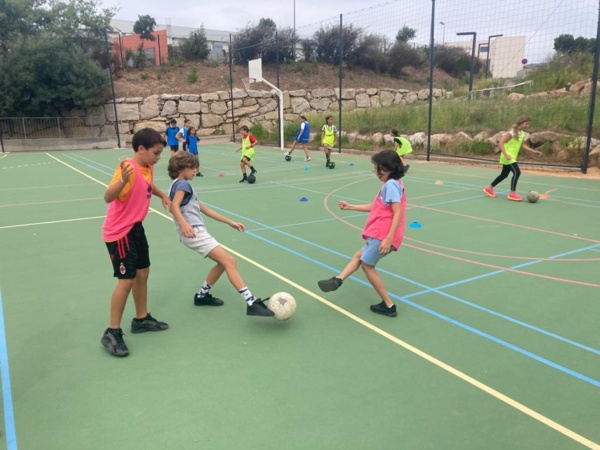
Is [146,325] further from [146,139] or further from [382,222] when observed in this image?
[382,222]

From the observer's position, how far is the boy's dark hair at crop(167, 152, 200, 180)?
3807 millimetres

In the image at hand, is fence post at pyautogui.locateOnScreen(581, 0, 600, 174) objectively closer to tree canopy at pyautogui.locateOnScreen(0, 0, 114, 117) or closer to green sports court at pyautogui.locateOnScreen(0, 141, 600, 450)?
green sports court at pyautogui.locateOnScreen(0, 141, 600, 450)

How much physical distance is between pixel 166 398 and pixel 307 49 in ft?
118

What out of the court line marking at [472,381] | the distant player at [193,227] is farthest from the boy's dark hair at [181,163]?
the court line marking at [472,381]

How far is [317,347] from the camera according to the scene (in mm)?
3521

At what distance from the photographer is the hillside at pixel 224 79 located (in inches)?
1202

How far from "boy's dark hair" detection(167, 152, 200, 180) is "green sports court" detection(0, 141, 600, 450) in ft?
4.06

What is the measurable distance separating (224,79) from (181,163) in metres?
30.4

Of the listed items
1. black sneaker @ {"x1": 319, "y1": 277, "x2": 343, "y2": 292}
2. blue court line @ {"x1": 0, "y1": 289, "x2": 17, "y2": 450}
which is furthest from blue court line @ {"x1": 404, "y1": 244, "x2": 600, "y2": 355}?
blue court line @ {"x1": 0, "y1": 289, "x2": 17, "y2": 450}

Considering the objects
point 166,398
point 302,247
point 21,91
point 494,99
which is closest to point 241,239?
point 302,247

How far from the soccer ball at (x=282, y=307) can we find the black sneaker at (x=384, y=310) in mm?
738

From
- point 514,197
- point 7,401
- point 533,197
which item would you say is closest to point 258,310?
point 7,401

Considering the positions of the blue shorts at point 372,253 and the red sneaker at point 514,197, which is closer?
the blue shorts at point 372,253

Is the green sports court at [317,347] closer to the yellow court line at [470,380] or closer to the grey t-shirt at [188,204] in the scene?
the yellow court line at [470,380]
